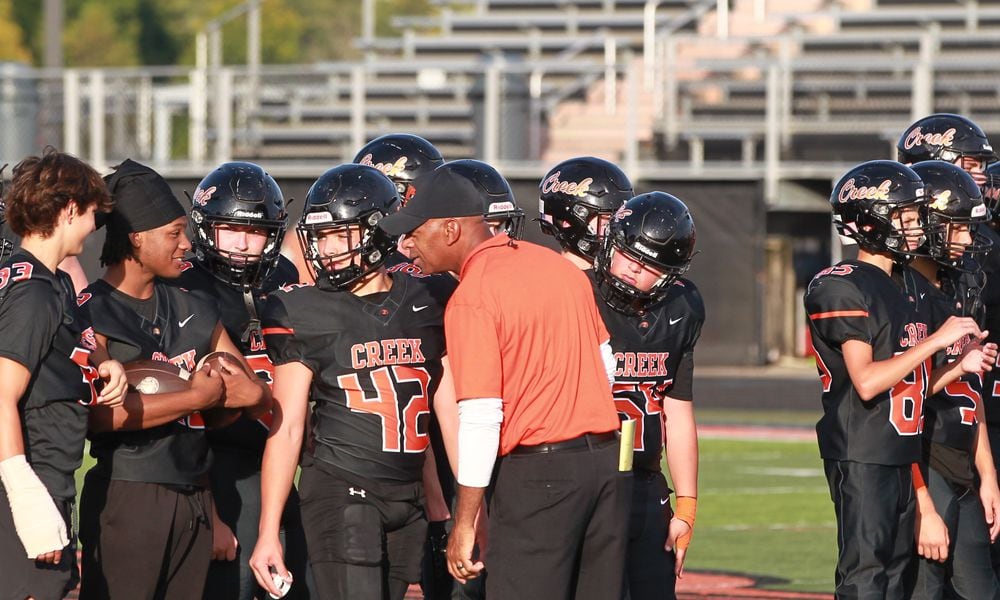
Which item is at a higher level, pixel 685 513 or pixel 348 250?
pixel 348 250

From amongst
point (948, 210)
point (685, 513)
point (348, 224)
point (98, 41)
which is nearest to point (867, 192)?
point (948, 210)

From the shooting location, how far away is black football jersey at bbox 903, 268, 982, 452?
20.2 feet

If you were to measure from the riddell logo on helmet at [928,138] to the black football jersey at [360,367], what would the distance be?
2944 mm

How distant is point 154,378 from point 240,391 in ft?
0.92

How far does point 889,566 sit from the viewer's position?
580 cm

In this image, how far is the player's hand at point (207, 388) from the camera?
5133 mm

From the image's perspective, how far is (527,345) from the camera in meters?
4.85

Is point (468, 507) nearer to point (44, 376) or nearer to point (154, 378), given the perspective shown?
point (154, 378)

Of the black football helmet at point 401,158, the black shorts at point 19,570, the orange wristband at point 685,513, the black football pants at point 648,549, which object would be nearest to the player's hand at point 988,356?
the orange wristband at point 685,513

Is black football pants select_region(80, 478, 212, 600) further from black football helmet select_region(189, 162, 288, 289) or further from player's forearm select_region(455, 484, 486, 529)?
player's forearm select_region(455, 484, 486, 529)

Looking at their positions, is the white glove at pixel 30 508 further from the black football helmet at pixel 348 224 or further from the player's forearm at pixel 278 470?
the black football helmet at pixel 348 224

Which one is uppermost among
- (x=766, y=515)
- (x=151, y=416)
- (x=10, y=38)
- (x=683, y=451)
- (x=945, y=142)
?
(x=10, y=38)

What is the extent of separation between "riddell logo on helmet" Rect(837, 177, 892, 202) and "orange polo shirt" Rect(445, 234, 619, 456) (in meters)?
1.55

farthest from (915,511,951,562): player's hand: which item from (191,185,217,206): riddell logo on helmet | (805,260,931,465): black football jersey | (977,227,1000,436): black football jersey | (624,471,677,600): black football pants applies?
(191,185,217,206): riddell logo on helmet
